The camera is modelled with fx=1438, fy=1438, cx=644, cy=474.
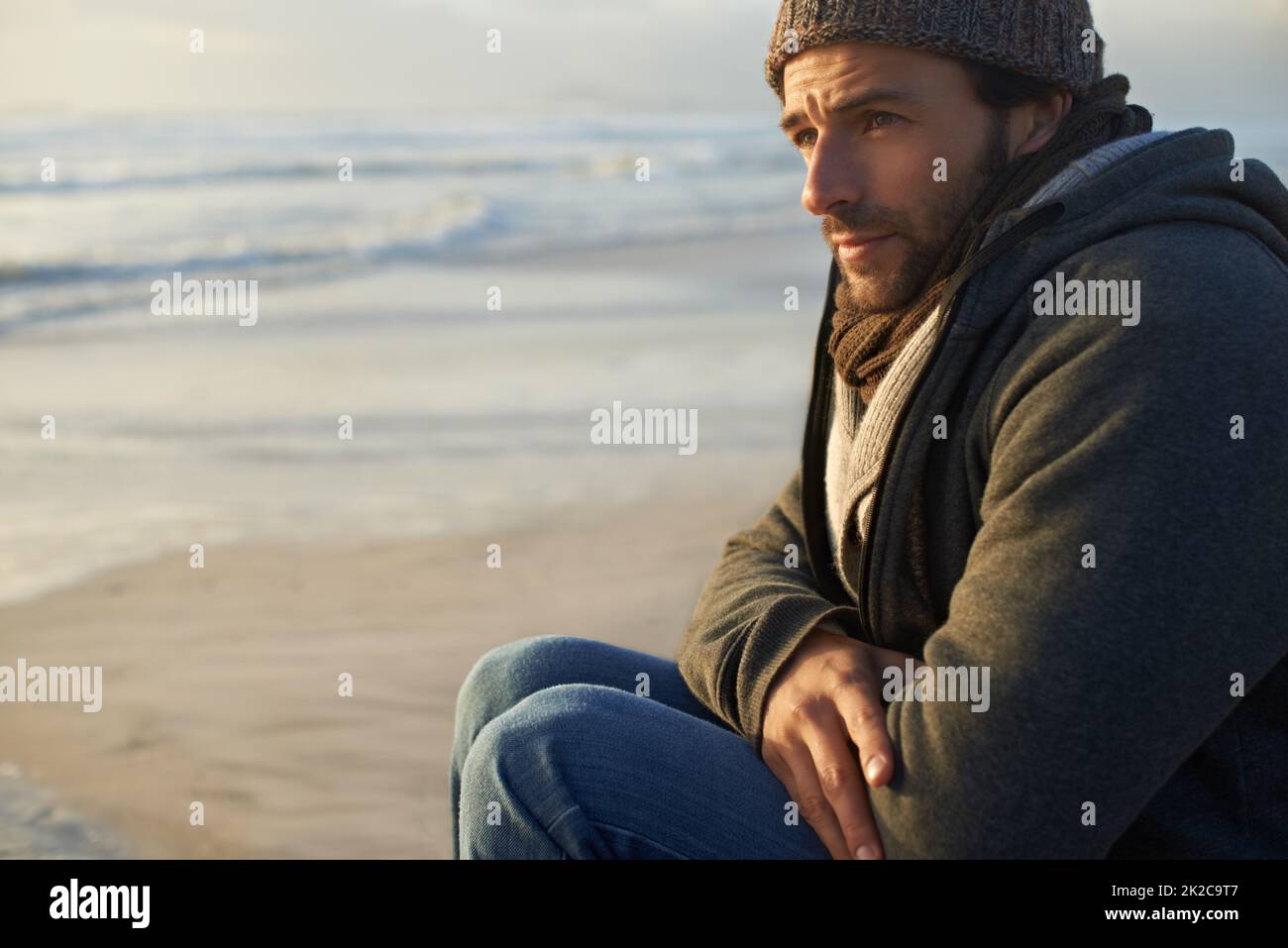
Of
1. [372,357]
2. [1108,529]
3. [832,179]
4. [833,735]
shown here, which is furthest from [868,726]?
[372,357]

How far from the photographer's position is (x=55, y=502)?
18.9 feet

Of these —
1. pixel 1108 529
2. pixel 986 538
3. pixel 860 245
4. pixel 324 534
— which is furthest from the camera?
pixel 324 534

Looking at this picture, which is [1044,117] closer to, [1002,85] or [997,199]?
[1002,85]

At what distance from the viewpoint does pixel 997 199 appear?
2076mm

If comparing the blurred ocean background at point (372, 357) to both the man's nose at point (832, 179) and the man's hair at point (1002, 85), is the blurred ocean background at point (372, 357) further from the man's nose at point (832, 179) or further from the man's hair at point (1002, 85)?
the man's hair at point (1002, 85)

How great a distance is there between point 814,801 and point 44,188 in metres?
18.4

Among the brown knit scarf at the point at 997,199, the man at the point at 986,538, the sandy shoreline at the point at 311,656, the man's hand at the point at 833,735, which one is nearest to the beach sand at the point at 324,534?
the sandy shoreline at the point at 311,656

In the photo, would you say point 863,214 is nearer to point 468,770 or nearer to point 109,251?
point 468,770

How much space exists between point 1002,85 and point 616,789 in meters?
1.17

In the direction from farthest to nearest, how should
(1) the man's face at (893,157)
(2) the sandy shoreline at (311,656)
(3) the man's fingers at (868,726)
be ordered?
(2) the sandy shoreline at (311,656), (1) the man's face at (893,157), (3) the man's fingers at (868,726)

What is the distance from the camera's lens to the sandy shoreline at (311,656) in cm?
374

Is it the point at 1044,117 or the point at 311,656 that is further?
the point at 311,656

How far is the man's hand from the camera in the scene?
1771 millimetres

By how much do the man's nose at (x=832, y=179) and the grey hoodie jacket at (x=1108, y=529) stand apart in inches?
14.8
